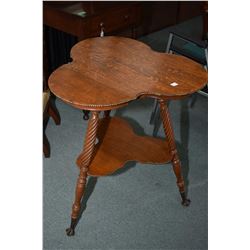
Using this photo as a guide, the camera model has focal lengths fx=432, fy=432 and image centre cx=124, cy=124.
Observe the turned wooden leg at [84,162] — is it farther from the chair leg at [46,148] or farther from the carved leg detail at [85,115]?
the carved leg detail at [85,115]

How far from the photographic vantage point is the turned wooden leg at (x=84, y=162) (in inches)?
66.2

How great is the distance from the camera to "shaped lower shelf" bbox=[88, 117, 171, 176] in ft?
6.12

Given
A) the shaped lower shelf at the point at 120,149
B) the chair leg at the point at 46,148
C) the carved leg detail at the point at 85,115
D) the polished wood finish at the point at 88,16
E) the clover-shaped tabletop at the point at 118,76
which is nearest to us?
the clover-shaped tabletop at the point at 118,76

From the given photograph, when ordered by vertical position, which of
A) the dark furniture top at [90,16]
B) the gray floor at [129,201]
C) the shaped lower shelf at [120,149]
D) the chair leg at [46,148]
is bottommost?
the gray floor at [129,201]

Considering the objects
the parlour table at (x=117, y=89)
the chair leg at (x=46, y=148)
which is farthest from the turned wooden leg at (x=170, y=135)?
the chair leg at (x=46, y=148)

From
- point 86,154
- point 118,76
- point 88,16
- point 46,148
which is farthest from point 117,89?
point 88,16

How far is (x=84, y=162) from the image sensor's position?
1759mm

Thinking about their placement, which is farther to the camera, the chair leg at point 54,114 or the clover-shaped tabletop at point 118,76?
the chair leg at point 54,114

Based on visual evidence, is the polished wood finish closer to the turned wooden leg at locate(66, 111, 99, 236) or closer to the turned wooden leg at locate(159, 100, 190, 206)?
the turned wooden leg at locate(159, 100, 190, 206)

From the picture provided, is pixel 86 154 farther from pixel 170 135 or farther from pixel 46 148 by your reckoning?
pixel 46 148

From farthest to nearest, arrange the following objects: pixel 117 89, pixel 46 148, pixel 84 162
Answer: pixel 46 148
pixel 84 162
pixel 117 89

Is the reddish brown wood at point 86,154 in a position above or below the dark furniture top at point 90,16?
below

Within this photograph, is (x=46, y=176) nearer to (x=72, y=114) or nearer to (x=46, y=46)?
(x=72, y=114)

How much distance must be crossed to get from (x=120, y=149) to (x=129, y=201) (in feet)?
0.88
